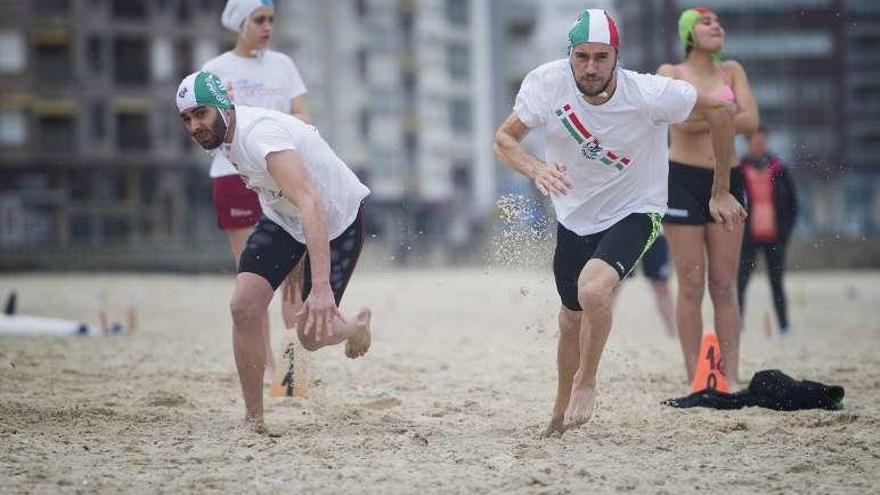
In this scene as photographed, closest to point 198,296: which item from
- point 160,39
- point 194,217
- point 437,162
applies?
point 194,217

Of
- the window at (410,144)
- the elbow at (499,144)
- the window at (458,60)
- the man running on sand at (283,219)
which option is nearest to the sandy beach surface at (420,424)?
the man running on sand at (283,219)

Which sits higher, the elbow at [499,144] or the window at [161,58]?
the window at [161,58]

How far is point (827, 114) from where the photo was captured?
7306 centimetres

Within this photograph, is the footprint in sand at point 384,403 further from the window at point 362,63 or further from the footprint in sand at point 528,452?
the window at point 362,63

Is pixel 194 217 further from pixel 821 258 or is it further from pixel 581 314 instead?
pixel 581 314

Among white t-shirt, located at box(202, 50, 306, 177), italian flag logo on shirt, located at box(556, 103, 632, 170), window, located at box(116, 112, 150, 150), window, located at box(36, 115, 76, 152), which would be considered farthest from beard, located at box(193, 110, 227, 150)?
window, located at box(116, 112, 150, 150)

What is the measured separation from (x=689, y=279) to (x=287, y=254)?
9.26 feet

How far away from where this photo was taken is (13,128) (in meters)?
57.7

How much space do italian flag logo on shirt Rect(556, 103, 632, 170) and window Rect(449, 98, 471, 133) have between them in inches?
2561

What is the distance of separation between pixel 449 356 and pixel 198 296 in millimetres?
11314

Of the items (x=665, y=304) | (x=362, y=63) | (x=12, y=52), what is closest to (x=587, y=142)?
(x=665, y=304)

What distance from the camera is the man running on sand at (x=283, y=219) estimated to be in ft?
20.5

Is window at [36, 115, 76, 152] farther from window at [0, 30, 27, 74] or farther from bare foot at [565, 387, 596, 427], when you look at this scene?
bare foot at [565, 387, 596, 427]

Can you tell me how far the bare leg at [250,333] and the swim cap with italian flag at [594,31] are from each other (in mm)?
2023
